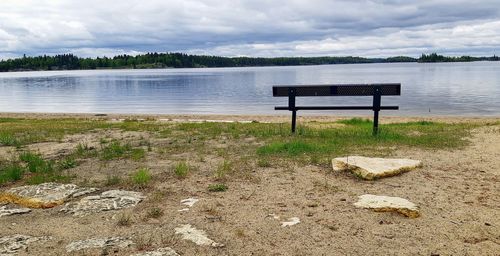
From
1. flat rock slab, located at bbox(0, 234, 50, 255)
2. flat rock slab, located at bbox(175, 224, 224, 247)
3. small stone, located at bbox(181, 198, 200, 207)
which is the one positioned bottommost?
flat rock slab, located at bbox(0, 234, 50, 255)

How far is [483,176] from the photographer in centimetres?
743

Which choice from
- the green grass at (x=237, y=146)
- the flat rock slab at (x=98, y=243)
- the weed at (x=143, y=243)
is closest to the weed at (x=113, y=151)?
the green grass at (x=237, y=146)

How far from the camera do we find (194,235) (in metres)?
5.10

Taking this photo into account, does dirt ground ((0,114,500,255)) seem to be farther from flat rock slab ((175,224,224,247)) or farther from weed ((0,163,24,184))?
weed ((0,163,24,184))

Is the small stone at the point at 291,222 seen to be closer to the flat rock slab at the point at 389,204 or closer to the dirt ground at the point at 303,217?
the dirt ground at the point at 303,217

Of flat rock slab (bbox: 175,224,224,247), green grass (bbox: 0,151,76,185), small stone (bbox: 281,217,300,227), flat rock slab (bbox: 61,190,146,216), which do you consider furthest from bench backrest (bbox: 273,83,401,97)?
flat rock slab (bbox: 175,224,224,247)

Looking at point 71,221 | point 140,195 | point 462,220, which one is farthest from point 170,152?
point 462,220

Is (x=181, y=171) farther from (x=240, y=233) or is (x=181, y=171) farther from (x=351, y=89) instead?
(x=351, y=89)

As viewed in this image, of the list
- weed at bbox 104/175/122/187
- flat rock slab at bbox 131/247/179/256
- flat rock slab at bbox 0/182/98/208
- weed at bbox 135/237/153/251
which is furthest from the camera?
weed at bbox 104/175/122/187

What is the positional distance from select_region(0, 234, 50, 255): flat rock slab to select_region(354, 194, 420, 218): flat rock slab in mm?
3965

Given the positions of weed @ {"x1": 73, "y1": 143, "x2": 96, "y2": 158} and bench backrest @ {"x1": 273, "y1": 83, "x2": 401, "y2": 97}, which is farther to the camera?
bench backrest @ {"x1": 273, "y1": 83, "x2": 401, "y2": 97}

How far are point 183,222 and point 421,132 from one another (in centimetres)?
944

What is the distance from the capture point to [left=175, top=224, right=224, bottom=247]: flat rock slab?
16.1 ft

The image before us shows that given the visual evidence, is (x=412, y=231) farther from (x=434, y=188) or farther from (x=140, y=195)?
(x=140, y=195)
